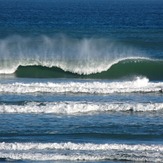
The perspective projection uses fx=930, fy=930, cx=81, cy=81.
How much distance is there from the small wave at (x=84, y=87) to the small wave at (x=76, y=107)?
302 centimetres

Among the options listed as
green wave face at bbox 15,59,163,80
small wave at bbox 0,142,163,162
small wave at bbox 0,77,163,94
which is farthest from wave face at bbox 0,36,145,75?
small wave at bbox 0,142,163,162

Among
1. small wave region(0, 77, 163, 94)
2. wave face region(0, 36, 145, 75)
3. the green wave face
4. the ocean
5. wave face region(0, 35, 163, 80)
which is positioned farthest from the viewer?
wave face region(0, 36, 145, 75)

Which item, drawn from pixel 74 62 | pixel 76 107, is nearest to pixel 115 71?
pixel 74 62

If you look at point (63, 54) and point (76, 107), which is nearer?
point (76, 107)

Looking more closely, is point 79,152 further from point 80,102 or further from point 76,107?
point 80,102

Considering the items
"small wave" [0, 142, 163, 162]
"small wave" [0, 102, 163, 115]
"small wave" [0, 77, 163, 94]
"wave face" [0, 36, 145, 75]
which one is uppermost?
"wave face" [0, 36, 145, 75]

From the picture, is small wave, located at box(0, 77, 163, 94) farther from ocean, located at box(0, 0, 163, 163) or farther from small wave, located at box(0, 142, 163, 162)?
small wave, located at box(0, 142, 163, 162)

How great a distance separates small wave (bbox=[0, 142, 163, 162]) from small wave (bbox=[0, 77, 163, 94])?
8.63 m

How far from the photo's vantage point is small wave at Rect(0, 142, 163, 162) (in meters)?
23.5

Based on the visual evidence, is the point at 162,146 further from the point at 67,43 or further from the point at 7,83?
the point at 67,43

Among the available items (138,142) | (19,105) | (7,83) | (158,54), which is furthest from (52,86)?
(158,54)

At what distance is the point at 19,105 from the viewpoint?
30.1 metres

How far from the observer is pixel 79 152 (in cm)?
2414

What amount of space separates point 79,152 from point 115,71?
1755 cm
